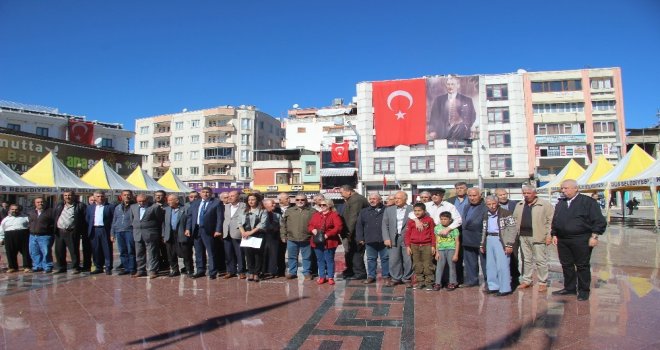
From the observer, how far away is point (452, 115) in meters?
49.8

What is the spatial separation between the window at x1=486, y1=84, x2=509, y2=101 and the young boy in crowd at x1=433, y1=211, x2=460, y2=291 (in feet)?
154

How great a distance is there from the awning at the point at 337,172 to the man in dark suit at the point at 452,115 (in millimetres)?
9980

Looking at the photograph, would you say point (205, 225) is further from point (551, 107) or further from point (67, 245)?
point (551, 107)

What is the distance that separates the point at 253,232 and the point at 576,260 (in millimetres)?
5215

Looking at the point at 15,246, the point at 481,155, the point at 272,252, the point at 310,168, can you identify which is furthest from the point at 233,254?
the point at 310,168

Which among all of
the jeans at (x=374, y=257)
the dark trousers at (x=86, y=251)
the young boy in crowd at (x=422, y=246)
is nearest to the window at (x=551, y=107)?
the jeans at (x=374, y=257)

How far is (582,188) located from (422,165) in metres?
29.1

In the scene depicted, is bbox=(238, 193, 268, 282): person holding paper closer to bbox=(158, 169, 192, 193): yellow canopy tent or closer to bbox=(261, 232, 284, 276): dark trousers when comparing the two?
bbox=(261, 232, 284, 276): dark trousers

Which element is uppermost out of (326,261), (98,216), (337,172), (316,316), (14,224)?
(337,172)

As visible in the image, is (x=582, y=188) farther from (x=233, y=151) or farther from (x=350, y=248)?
(x=233, y=151)

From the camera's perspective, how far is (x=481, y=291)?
667cm

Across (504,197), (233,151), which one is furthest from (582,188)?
(233,151)

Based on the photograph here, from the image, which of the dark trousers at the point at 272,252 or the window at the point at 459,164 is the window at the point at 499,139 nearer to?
the window at the point at 459,164

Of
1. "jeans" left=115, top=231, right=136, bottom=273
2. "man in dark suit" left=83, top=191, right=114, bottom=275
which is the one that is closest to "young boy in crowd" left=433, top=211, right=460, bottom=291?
"jeans" left=115, top=231, right=136, bottom=273
